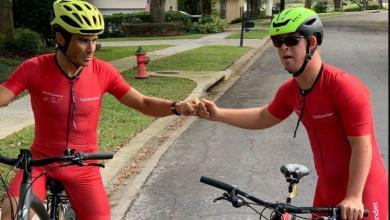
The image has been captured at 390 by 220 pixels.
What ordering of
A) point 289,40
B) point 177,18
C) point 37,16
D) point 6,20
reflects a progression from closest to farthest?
1. point 289,40
2. point 6,20
3. point 37,16
4. point 177,18

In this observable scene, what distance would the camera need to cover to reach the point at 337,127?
3000mm

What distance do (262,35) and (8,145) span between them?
27.6 m

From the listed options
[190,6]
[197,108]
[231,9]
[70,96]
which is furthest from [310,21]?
[231,9]

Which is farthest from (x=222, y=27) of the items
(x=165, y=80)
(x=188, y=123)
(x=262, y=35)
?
(x=188, y=123)

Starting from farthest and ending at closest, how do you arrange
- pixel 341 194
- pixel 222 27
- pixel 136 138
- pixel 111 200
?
pixel 222 27
pixel 136 138
pixel 111 200
pixel 341 194

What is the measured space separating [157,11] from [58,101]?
3464 centimetres

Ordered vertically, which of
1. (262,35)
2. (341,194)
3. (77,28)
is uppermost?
(77,28)

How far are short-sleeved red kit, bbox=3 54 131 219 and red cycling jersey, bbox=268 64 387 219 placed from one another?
1.41m

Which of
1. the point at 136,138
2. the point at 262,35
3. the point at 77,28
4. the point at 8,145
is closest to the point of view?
the point at 77,28

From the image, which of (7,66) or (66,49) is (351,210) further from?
(7,66)

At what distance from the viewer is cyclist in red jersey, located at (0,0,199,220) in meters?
3.69

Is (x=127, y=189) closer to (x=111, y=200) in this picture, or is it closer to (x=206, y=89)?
(x=111, y=200)

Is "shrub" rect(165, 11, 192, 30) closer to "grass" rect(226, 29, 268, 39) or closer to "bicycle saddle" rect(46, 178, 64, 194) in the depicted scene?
"grass" rect(226, 29, 268, 39)

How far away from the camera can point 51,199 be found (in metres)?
3.90
